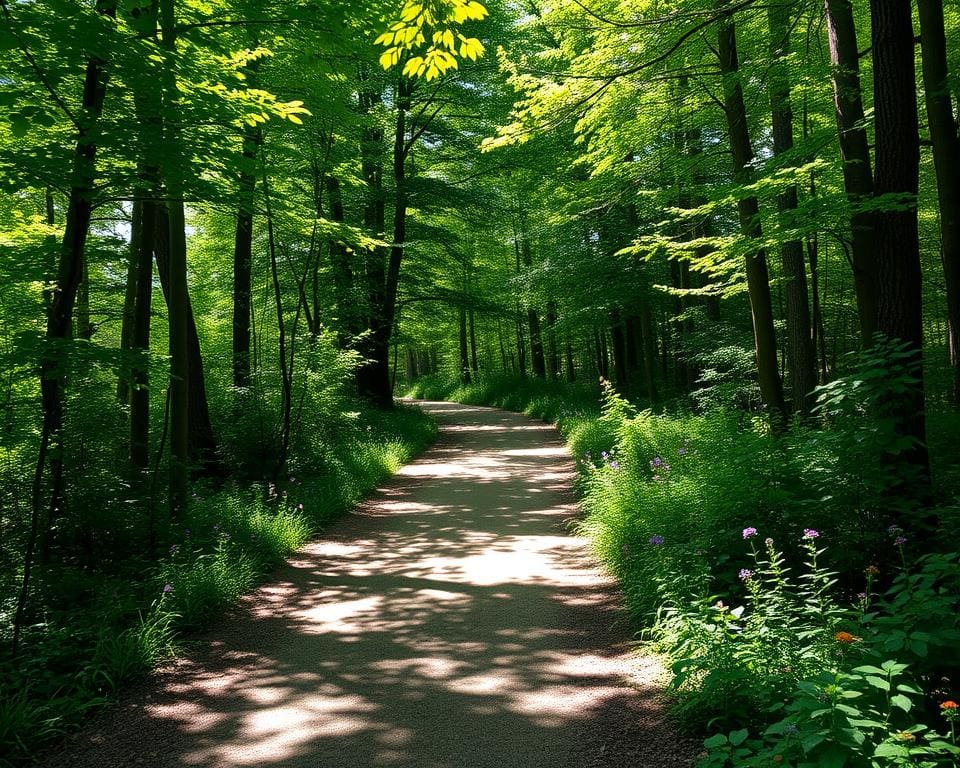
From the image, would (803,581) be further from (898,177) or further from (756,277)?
(756,277)

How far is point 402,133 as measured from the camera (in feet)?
57.9

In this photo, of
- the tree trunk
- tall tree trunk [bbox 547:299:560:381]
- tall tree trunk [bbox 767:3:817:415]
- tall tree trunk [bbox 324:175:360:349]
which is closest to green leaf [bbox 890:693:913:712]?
tall tree trunk [bbox 767:3:817:415]

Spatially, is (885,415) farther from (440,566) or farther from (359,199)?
(359,199)

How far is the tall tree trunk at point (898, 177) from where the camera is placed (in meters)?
4.68

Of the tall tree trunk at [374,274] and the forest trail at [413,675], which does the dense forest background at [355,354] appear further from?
the tall tree trunk at [374,274]

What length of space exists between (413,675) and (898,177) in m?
5.27

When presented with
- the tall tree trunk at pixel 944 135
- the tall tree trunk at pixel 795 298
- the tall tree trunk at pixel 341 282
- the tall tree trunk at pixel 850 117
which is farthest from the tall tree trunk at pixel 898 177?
the tall tree trunk at pixel 341 282

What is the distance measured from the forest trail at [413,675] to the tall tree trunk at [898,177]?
3055mm

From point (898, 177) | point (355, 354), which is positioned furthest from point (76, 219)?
point (355, 354)

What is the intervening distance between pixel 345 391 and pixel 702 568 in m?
11.5

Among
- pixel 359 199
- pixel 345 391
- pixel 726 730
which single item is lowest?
pixel 726 730

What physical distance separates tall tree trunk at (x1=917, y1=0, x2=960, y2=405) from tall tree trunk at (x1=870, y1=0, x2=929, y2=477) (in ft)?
6.75

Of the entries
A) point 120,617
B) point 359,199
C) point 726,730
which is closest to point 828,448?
point 726,730

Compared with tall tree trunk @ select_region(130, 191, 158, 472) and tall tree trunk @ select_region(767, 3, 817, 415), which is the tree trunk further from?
tall tree trunk @ select_region(767, 3, 817, 415)
